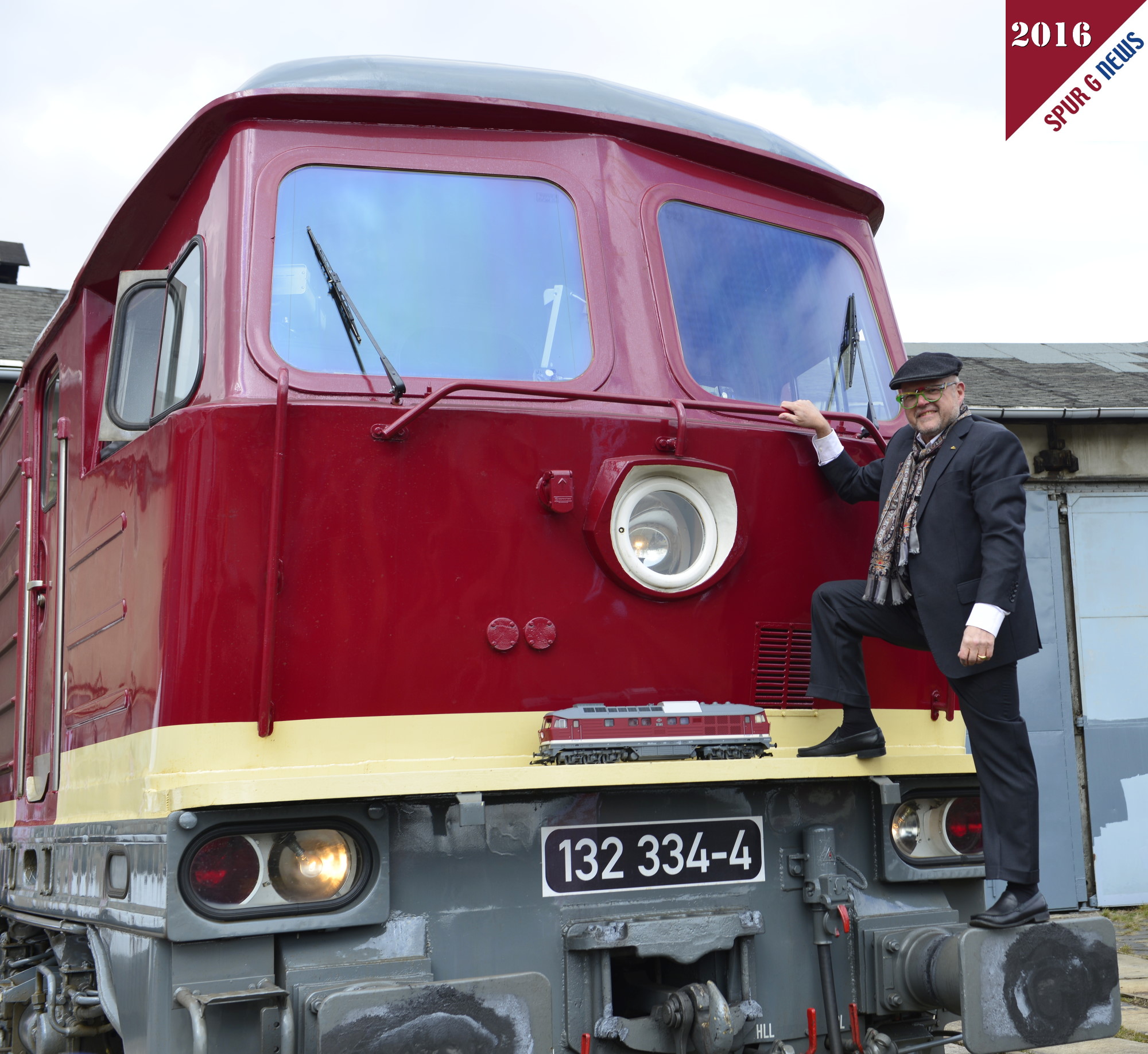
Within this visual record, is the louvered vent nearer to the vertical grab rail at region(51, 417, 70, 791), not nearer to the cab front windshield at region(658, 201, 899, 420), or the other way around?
the cab front windshield at region(658, 201, 899, 420)

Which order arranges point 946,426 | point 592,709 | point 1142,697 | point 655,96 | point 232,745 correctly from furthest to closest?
point 1142,697
point 655,96
point 946,426
point 592,709
point 232,745

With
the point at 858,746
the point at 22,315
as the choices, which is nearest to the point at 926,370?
the point at 858,746

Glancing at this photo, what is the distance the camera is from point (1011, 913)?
111 inches

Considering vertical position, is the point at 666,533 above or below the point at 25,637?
above

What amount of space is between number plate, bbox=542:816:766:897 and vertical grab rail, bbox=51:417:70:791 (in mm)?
1768

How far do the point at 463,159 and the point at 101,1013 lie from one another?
251 cm

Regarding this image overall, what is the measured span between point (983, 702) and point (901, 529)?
478mm

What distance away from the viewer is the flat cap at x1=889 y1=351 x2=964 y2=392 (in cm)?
316

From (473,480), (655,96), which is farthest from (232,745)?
(655,96)

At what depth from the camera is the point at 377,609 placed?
278 cm

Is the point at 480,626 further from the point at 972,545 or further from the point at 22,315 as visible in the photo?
the point at 22,315

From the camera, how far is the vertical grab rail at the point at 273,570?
2.62 meters

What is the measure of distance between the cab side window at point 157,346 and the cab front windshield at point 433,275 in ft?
0.97

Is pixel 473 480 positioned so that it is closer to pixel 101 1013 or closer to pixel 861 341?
pixel 861 341
